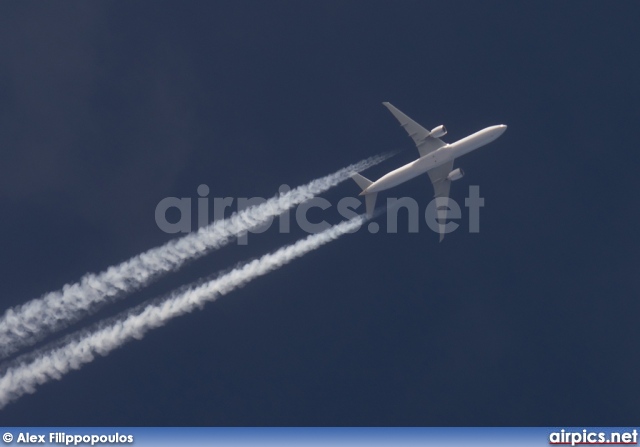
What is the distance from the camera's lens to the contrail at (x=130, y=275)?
116 metres

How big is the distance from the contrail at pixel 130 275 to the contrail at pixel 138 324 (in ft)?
9.81

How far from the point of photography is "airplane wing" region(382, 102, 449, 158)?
126 m

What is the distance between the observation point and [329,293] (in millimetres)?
131625

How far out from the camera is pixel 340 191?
131 metres

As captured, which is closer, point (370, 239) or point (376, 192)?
point (376, 192)

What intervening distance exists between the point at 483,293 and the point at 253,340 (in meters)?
33.2

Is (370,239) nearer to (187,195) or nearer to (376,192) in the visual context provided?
(376,192)

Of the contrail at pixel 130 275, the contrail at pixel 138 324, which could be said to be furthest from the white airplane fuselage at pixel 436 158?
the contrail at pixel 138 324

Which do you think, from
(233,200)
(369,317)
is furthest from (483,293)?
(233,200)

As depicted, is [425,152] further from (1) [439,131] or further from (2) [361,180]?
(2) [361,180]

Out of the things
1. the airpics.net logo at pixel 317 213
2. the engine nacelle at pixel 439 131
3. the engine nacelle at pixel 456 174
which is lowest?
the airpics.net logo at pixel 317 213

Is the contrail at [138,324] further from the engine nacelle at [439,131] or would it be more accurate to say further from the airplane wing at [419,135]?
the engine nacelle at [439,131]

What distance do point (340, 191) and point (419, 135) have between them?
548 inches

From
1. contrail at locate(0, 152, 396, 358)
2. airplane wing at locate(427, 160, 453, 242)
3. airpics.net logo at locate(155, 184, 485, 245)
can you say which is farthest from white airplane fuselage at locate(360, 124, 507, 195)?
airpics.net logo at locate(155, 184, 485, 245)
